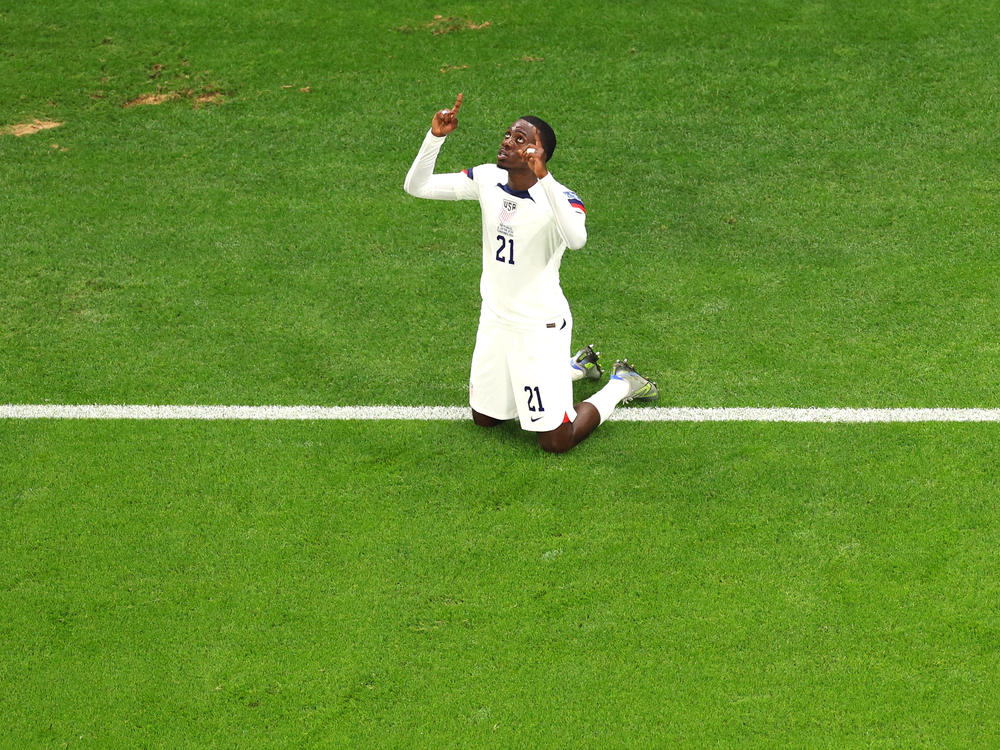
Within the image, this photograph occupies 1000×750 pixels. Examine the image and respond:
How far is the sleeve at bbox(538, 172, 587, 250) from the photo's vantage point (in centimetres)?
616

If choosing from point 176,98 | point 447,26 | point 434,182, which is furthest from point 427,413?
point 447,26

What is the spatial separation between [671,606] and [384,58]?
7067 mm

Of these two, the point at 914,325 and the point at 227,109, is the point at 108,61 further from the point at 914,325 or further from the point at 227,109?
the point at 914,325

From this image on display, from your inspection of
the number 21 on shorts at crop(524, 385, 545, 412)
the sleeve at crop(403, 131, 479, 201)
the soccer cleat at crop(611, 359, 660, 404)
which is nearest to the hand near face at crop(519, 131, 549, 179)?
the sleeve at crop(403, 131, 479, 201)

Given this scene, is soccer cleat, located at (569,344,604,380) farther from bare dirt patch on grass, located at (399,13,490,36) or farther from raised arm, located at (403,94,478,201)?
bare dirt patch on grass, located at (399,13,490,36)

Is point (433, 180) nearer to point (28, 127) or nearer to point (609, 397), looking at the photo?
point (609, 397)

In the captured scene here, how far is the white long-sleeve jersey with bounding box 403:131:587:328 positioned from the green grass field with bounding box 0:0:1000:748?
862 millimetres

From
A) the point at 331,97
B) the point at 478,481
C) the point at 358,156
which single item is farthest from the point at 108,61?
the point at 478,481

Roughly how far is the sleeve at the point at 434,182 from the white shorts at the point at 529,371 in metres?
0.78

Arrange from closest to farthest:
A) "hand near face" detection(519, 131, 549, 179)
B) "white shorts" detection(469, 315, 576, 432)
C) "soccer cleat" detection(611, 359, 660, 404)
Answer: "hand near face" detection(519, 131, 549, 179)
"white shorts" detection(469, 315, 576, 432)
"soccer cleat" detection(611, 359, 660, 404)

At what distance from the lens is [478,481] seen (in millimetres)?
6668

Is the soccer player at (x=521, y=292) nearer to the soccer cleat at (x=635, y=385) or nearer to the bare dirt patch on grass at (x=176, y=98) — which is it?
the soccer cleat at (x=635, y=385)

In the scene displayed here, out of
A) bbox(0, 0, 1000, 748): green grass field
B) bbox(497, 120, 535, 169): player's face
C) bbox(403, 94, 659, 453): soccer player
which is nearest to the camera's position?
bbox(0, 0, 1000, 748): green grass field

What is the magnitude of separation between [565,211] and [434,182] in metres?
1.08
